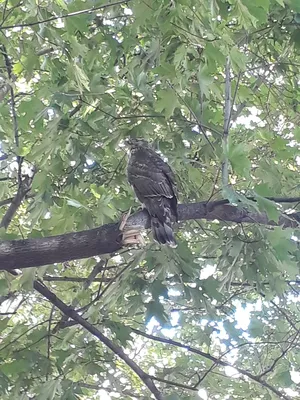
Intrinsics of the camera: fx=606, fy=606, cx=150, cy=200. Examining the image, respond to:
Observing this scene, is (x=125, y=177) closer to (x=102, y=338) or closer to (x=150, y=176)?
(x=150, y=176)

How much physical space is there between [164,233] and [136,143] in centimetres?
73

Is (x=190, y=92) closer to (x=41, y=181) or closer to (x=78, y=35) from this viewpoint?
(x=78, y=35)

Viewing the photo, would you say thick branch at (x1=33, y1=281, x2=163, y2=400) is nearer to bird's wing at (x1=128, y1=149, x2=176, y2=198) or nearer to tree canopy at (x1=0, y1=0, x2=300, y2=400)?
tree canopy at (x1=0, y1=0, x2=300, y2=400)

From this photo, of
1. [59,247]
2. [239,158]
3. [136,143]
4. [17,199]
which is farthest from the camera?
[17,199]

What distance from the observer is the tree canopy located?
2475 mm

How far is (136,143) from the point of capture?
3.38 m

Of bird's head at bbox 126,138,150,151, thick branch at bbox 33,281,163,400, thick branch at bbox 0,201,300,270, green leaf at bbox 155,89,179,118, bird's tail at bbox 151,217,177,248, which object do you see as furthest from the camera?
bird's head at bbox 126,138,150,151

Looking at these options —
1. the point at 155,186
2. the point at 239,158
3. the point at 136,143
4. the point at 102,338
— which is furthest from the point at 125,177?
the point at 239,158

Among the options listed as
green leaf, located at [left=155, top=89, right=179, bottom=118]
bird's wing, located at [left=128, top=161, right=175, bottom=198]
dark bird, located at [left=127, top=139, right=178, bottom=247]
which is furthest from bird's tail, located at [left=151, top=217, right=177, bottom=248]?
green leaf, located at [left=155, top=89, right=179, bottom=118]

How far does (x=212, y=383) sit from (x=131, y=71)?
1789 mm

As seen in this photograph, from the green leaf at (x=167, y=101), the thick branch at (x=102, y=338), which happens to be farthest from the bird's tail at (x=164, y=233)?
the thick branch at (x=102, y=338)

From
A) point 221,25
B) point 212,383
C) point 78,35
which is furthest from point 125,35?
point 212,383

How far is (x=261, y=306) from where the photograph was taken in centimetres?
411

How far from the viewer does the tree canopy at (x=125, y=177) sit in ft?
8.12
